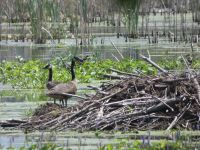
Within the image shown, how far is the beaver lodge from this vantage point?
10164 mm

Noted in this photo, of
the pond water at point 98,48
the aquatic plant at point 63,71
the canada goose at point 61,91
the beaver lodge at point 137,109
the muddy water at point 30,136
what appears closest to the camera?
the muddy water at point 30,136

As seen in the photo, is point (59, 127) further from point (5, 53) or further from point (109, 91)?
point (5, 53)

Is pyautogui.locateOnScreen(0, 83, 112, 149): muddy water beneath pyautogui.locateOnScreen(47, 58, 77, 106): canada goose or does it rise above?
beneath

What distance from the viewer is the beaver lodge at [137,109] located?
33.3ft

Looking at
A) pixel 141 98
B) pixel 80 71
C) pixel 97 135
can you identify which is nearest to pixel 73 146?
pixel 97 135

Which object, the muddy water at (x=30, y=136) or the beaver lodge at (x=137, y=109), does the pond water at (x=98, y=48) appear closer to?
the muddy water at (x=30, y=136)

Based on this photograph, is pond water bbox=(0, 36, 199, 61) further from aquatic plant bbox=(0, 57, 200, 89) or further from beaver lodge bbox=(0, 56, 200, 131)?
beaver lodge bbox=(0, 56, 200, 131)

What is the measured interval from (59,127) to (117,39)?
18666 millimetres

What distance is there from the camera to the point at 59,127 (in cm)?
1023

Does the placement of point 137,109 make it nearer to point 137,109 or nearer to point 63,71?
point 137,109

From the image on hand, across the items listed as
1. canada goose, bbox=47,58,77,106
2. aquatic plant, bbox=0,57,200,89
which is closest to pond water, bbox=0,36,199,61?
aquatic plant, bbox=0,57,200,89

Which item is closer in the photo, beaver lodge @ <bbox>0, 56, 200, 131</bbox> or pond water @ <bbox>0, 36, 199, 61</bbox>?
beaver lodge @ <bbox>0, 56, 200, 131</bbox>

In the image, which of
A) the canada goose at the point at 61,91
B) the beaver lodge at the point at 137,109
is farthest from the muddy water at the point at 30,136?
the canada goose at the point at 61,91

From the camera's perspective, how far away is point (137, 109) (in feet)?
33.8
